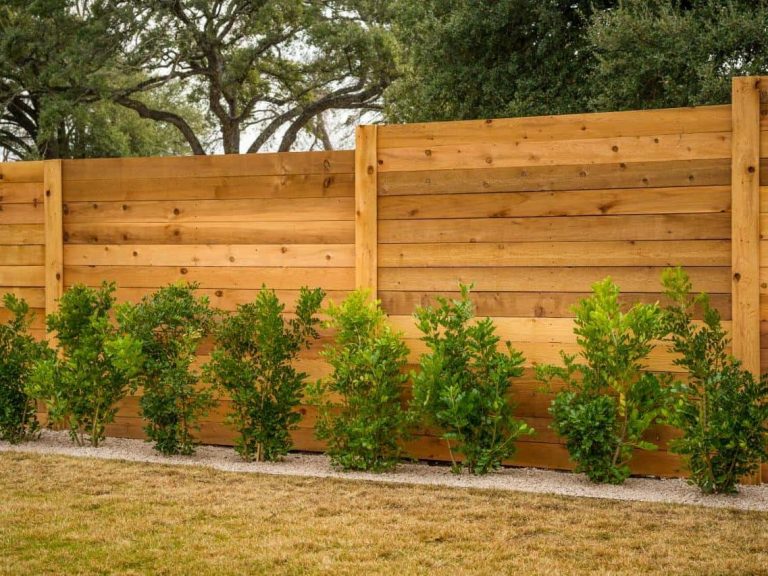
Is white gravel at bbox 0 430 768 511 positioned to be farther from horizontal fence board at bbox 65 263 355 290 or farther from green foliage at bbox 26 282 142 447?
horizontal fence board at bbox 65 263 355 290

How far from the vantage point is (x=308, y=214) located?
242 inches

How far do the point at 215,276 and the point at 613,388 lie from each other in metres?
2.80

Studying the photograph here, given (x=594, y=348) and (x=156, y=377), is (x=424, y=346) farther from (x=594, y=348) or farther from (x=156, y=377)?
(x=156, y=377)

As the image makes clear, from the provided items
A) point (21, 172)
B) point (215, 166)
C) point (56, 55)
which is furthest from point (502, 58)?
point (56, 55)

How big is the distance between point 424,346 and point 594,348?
1164 millimetres

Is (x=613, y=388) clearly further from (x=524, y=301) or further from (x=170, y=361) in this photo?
(x=170, y=361)

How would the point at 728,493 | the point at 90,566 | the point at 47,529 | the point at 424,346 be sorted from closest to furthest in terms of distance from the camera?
the point at 90,566
the point at 47,529
the point at 728,493
the point at 424,346

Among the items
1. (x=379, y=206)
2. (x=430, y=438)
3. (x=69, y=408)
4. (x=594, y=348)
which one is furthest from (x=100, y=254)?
(x=594, y=348)

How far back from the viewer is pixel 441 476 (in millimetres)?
5383

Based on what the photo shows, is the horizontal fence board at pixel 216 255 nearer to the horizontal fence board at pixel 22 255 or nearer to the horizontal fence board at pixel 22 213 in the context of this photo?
the horizontal fence board at pixel 22 255

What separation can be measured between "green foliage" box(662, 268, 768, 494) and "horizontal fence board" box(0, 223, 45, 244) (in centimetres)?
455

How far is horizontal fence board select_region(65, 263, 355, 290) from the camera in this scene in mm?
6074

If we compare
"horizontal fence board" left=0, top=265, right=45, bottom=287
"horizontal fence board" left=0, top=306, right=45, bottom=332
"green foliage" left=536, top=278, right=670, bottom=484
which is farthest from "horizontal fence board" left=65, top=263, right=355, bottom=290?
"green foliage" left=536, top=278, right=670, bottom=484

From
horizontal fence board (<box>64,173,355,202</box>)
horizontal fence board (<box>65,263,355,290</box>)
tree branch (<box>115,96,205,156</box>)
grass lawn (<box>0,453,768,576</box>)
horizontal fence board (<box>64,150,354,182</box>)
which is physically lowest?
grass lawn (<box>0,453,768,576</box>)
